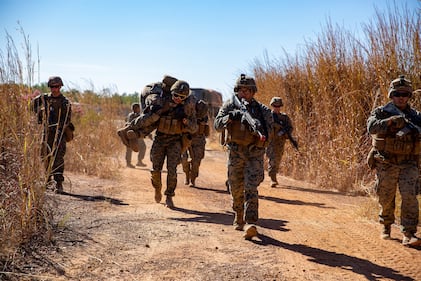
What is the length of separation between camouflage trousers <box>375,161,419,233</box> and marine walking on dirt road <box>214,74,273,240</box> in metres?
1.38

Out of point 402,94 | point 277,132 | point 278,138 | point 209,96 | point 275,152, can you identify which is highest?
point 209,96

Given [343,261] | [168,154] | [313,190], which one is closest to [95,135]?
[168,154]

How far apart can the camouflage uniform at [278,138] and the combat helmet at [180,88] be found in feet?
10.2

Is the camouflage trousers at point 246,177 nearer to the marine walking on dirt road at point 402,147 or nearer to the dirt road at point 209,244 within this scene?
the dirt road at point 209,244

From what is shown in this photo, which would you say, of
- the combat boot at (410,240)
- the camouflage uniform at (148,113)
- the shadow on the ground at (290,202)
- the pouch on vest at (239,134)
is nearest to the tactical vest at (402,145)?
the combat boot at (410,240)

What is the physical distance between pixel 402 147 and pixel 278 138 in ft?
14.6

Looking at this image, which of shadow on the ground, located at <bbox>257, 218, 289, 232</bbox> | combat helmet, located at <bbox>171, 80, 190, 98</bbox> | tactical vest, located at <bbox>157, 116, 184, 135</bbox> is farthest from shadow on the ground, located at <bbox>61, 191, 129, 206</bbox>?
shadow on the ground, located at <bbox>257, 218, 289, 232</bbox>

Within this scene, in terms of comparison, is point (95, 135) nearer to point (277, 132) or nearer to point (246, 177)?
point (277, 132)

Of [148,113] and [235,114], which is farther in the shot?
[148,113]

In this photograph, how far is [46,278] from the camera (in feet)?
11.5

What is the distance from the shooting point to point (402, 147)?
5.05 metres

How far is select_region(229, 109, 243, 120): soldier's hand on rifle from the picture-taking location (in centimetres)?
515

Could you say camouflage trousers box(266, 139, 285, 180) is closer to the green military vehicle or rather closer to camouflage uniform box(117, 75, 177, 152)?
camouflage uniform box(117, 75, 177, 152)

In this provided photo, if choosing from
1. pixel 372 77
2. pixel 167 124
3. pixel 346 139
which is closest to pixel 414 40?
pixel 372 77
